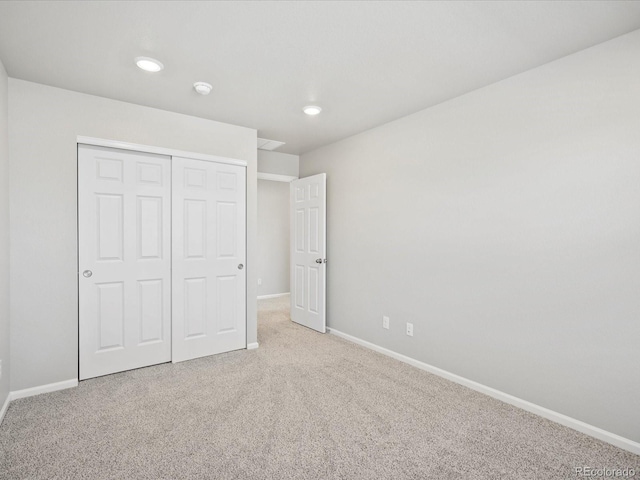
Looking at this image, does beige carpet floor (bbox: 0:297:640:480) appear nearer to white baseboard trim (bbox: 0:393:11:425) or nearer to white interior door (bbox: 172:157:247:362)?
white baseboard trim (bbox: 0:393:11:425)

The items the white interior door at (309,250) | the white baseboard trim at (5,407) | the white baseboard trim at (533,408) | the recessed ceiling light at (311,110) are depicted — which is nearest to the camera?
the white baseboard trim at (533,408)

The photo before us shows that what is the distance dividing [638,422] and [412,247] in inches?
77.0

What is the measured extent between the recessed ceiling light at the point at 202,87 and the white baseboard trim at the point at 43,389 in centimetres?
260

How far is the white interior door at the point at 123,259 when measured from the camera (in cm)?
294

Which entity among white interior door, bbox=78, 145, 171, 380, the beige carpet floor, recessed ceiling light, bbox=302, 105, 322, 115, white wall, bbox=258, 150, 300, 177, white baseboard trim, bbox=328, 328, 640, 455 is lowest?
the beige carpet floor

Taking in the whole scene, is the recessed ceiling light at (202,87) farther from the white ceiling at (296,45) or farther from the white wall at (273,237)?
the white wall at (273,237)

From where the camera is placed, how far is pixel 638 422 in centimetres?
201

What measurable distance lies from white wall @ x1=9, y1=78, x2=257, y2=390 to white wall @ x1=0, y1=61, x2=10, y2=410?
62 mm

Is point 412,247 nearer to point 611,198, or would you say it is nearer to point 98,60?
point 611,198

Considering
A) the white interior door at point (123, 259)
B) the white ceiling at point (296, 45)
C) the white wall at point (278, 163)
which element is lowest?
the white interior door at point (123, 259)

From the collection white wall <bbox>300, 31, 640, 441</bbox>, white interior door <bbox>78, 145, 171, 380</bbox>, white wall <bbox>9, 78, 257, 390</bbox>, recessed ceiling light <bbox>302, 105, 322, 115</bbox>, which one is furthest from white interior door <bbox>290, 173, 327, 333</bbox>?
white wall <bbox>9, 78, 257, 390</bbox>

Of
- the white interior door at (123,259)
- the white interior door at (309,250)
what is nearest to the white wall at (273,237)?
the white interior door at (309,250)

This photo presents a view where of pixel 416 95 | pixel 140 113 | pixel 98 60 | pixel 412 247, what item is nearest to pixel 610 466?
pixel 412 247

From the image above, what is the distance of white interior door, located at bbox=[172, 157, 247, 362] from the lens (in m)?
3.39
